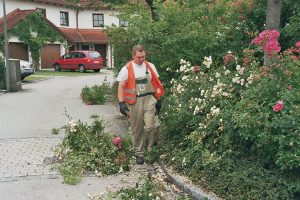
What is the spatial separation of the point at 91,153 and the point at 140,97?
121 cm

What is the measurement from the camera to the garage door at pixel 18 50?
112 ft

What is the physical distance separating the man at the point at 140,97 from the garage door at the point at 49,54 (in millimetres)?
32480

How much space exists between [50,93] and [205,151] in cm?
1229

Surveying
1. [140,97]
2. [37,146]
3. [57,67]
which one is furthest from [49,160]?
[57,67]

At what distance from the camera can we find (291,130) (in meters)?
4.68

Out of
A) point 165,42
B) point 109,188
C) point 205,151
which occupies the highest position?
point 165,42

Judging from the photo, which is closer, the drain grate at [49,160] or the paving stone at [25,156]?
the paving stone at [25,156]

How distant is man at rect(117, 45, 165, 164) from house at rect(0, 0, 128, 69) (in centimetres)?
2767

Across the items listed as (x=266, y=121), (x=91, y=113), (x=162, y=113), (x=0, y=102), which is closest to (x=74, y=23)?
(x=0, y=102)

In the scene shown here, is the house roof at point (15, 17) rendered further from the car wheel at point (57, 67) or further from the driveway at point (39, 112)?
the driveway at point (39, 112)

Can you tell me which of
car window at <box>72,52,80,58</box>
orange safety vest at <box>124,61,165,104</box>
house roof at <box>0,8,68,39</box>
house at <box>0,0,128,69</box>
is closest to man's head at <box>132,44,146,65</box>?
orange safety vest at <box>124,61,165,104</box>

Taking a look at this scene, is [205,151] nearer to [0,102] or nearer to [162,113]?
[162,113]

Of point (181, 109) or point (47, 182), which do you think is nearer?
point (47, 182)

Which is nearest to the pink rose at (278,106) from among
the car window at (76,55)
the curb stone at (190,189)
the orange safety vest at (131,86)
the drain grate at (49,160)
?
the curb stone at (190,189)
